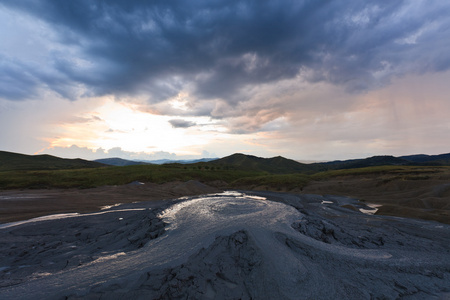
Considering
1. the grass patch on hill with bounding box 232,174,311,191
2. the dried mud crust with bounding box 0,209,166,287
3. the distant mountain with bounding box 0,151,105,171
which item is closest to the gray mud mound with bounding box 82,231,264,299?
the dried mud crust with bounding box 0,209,166,287

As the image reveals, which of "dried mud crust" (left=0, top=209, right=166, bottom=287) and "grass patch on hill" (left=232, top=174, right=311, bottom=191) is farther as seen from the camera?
"grass patch on hill" (left=232, top=174, right=311, bottom=191)

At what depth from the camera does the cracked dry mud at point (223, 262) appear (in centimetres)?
817

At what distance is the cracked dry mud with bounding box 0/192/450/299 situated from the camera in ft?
26.8

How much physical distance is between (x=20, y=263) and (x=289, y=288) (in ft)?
51.2

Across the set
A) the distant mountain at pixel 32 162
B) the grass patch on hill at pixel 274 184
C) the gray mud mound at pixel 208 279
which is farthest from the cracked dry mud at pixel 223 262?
the distant mountain at pixel 32 162

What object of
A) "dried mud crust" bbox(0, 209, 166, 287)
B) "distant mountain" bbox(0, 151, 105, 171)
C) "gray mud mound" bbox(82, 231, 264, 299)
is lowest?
"dried mud crust" bbox(0, 209, 166, 287)

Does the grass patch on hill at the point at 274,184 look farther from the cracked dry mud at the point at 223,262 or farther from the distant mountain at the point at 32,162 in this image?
the distant mountain at the point at 32,162

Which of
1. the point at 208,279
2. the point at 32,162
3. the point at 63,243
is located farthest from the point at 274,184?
the point at 32,162

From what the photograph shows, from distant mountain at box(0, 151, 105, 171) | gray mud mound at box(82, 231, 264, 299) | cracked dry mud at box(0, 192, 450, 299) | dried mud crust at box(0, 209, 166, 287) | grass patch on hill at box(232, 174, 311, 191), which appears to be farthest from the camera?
distant mountain at box(0, 151, 105, 171)

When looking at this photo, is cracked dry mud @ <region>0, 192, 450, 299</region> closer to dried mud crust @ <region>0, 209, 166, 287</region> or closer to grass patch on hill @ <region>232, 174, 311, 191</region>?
dried mud crust @ <region>0, 209, 166, 287</region>

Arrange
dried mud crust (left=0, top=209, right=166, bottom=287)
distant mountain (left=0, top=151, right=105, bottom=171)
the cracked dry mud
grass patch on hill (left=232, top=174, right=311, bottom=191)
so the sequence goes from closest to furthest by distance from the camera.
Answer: the cracked dry mud < dried mud crust (left=0, top=209, right=166, bottom=287) < grass patch on hill (left=232, top=174, right=311, bottom=191) < distant mountain (left=0, top=151, right=105, bottom=171)

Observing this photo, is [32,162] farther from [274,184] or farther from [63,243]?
[63,243]

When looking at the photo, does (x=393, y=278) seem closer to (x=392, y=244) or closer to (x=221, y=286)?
(x=392, y=244)

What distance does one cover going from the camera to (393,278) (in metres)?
9.59
